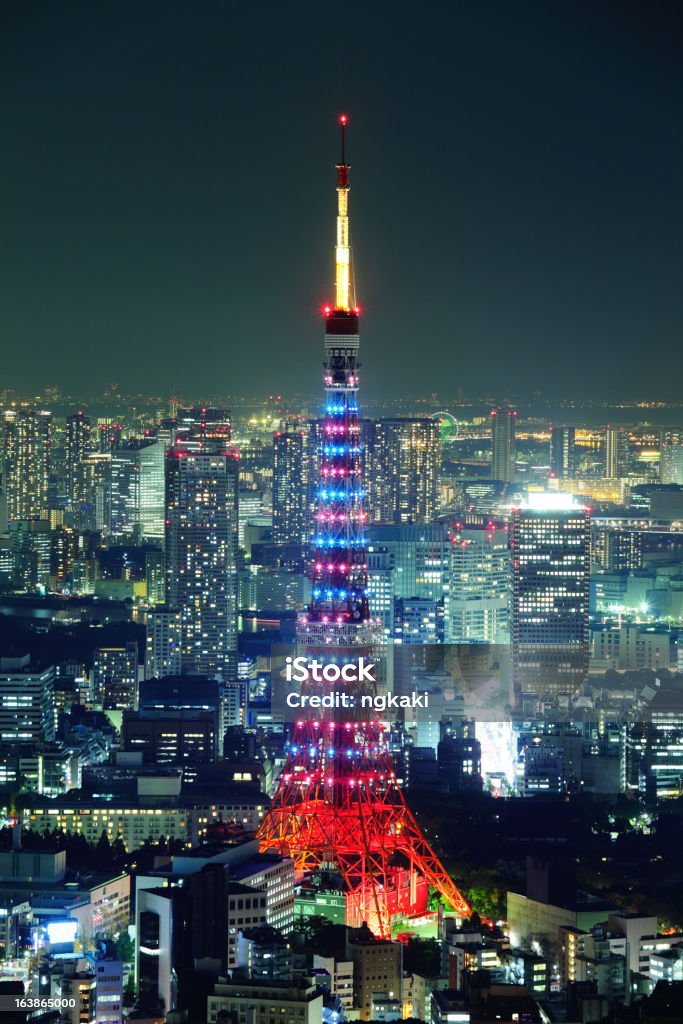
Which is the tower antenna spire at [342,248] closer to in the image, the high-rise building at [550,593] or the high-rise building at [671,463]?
the high-rise building at [550,593]

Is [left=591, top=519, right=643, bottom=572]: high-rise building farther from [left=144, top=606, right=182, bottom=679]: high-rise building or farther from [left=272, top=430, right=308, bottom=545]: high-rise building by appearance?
[left=144, top=606, right=182, bottom=679]: high-rise building

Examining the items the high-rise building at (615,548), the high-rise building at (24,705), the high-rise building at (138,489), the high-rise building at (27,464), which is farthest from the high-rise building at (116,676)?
the high-rise building at (615,548)

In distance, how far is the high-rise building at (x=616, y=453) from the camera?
23750 mm

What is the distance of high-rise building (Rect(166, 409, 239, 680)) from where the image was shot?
73.4ft

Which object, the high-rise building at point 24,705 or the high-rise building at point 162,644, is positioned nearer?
the high-rise building at point 24,705

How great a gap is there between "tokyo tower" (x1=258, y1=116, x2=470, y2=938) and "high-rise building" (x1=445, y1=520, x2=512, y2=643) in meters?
5.18

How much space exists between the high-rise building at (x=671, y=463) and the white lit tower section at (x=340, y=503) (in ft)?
32.3

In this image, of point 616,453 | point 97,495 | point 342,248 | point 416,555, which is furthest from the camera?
point 97,495

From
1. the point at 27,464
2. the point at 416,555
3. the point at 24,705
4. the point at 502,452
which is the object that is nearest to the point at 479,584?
the point at 416,555

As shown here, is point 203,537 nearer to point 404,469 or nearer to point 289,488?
point 289,488

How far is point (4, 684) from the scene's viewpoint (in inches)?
754

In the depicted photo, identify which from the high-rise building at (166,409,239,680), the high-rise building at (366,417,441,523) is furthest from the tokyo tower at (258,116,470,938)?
the high-rise building at (366,417,441,523)

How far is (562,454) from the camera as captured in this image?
24500 mm

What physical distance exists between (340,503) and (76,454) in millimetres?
12401
